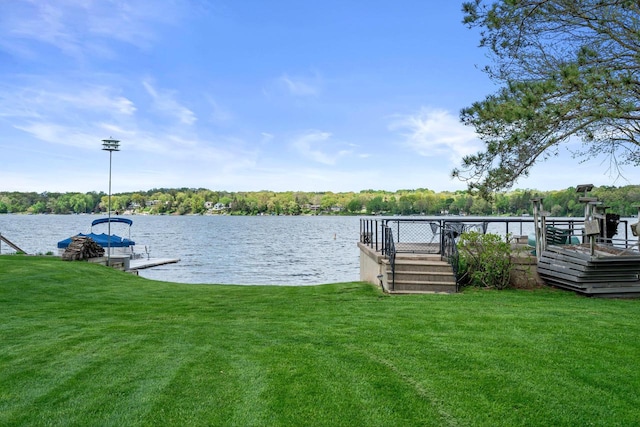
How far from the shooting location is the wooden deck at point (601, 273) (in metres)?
9.61

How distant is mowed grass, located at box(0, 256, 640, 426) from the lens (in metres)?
3.66

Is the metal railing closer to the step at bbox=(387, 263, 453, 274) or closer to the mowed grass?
the step at bbox=(387, 263, 453, 274)

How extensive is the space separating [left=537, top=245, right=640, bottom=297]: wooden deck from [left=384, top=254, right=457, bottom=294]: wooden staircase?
2492 mm

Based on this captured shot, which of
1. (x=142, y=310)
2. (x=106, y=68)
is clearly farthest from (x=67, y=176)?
(x=142, y=310)

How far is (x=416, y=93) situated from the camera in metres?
31.9

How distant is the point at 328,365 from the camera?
475cm

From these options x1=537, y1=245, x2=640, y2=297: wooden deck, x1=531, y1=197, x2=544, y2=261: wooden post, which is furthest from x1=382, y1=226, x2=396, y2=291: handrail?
x1=537, y1=245, x2=640, y2=297: wooden deck

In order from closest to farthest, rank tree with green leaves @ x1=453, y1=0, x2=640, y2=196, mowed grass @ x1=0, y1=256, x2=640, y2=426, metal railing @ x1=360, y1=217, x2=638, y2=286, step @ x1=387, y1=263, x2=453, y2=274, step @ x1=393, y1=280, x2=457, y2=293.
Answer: mowed grass @ x1=0, y1=256, x2=640, y2=426
tree with green leaves @ x1=453, y1=0, x2=640, y2=196
step @ x1=393, y1=280, x2=457, y2=293
step @ x1=387, y1=263, x2=453, y2=274
metal railing @ x1=360, y1=217, x2=638, y2=286

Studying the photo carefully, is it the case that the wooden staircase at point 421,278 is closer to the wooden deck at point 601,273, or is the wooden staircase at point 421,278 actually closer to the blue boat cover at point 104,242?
the wooden deck at point 601,273

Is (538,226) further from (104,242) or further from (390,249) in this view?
(104,242)

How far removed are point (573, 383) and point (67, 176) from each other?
263 ft

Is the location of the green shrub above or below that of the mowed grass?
above

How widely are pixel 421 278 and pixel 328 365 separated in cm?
630

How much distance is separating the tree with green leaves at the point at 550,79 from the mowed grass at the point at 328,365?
290 cm
